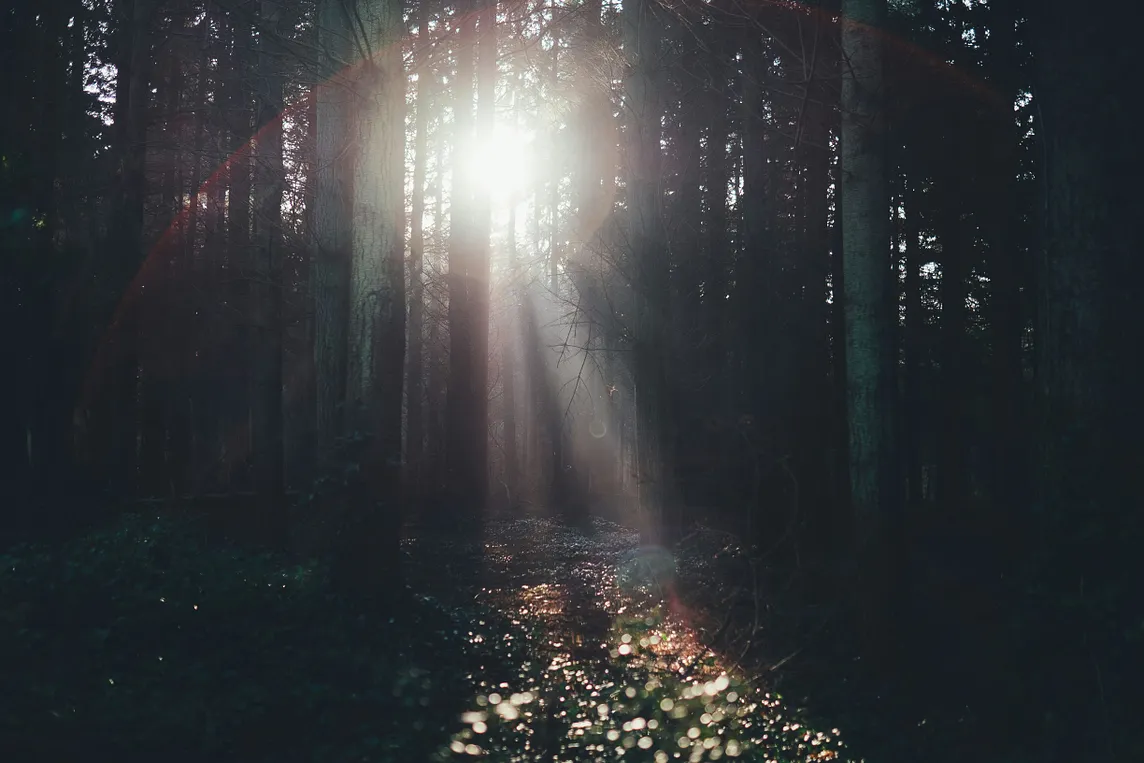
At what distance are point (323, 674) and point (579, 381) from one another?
931cm

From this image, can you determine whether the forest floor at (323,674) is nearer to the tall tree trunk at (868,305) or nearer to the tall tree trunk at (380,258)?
the tall tree trunk at (380,258)

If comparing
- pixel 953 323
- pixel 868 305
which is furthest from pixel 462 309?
pixel 868 305

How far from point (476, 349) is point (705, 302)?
197 inches

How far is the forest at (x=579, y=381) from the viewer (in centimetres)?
572

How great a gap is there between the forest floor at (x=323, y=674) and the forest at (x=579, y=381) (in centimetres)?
4

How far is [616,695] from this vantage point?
620 cm

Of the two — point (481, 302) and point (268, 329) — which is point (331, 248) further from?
point (481, 302)

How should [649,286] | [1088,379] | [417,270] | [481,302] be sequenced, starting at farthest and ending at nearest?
[417,270] < [481,302] < [649,286] < [1088,379]

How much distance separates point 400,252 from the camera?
29.8ft

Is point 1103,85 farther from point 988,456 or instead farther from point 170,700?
point 988,456

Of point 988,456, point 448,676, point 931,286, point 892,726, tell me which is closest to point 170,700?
point 448,676

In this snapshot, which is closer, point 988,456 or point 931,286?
point 931,286

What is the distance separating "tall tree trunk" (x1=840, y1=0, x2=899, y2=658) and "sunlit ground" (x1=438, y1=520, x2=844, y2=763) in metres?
1.61

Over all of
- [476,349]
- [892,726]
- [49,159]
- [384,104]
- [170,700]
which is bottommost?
[892,726]
